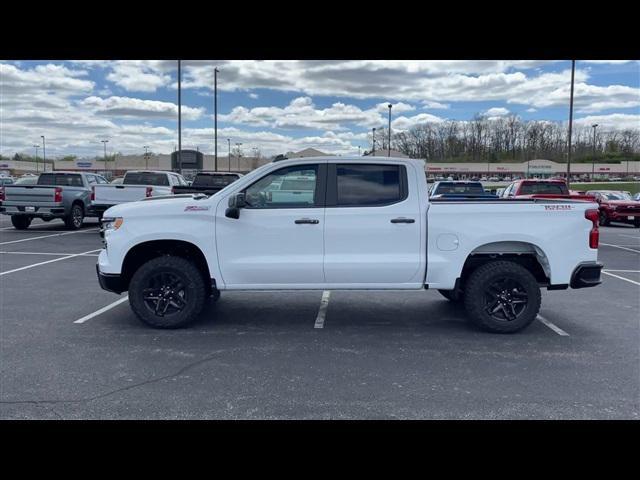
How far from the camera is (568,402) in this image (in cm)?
412

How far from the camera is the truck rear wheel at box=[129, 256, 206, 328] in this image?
6008 mm

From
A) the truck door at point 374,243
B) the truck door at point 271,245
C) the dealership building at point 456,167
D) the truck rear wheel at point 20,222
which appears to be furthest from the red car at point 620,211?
the dealership building at point 456,167

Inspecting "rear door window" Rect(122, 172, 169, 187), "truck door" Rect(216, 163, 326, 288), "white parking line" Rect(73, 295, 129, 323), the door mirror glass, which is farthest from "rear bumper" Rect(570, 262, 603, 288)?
"rear door window" Rect(122, 172, 169, 187)

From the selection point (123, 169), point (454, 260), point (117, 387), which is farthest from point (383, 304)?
point (123, 169)

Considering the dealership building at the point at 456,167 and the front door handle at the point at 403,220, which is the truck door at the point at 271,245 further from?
the dealership building at the point at 456,167

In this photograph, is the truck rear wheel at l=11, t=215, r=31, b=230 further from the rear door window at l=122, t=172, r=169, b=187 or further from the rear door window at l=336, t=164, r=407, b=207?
the rear door window at l=336, t=164, r=407, b=207

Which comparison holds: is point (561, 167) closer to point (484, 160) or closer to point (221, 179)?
point (484, 160)

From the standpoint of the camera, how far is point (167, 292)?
610 centimetres

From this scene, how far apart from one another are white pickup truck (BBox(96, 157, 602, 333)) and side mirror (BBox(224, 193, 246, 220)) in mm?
14

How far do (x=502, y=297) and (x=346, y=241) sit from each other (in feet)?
6.38

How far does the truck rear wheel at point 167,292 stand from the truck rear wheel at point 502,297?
3.19 meters

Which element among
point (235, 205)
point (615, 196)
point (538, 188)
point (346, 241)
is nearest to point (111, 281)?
point (235, 205)

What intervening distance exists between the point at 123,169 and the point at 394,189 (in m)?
96.3

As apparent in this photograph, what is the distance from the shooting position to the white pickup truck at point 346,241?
5891mm
